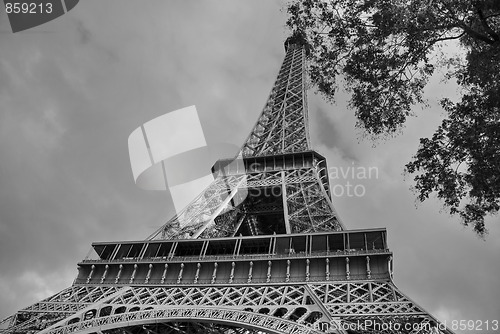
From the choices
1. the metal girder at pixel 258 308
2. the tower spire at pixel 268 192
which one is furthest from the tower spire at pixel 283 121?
the metal girder at pixel 258 308

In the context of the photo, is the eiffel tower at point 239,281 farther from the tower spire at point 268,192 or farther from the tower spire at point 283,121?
the tower spire at point 283,121

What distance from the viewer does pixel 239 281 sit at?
908 inches

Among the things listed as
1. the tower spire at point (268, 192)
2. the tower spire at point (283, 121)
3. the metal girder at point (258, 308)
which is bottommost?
the metal girder at point (258, 308)

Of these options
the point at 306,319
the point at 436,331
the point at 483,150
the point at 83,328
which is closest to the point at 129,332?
the point at 83,328

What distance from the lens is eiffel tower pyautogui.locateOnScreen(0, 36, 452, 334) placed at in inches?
688

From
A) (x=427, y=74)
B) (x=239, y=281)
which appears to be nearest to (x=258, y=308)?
(x=239, y=281)

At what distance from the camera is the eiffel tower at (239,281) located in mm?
17484

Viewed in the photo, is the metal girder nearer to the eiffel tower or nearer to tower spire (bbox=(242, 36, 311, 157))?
the eiffel tower

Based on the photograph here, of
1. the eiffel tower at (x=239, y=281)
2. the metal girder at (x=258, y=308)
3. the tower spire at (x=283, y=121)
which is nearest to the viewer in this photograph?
the metal girder at (x=258, y=308)

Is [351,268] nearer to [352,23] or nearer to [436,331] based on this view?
[436,331]

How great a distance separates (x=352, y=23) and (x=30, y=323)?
66.8ft

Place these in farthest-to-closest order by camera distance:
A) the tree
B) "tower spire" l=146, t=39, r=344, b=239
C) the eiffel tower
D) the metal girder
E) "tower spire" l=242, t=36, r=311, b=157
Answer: "tower spire" l=242, t=36, r=311, b=157 < "tower spire" l=146, t=39, r=344, b=239 < the eiffel tower < the metal girder < the tree

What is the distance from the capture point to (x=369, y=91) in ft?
41.3

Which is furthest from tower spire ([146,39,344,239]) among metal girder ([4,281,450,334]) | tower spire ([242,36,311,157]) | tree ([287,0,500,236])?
tree ([287,0,500,236])
